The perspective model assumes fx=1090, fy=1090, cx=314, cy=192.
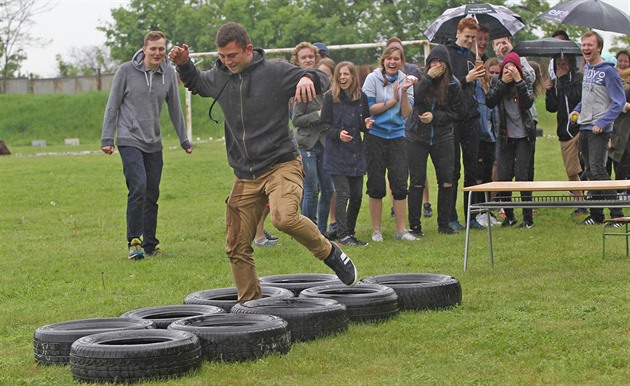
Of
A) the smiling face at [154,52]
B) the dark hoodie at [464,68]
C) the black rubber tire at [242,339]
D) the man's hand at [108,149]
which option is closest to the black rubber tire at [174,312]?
the black rubber tire at [242,339]

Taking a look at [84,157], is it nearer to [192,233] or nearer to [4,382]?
[192,233]

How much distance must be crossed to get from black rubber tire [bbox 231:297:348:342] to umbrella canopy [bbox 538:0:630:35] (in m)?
8.39

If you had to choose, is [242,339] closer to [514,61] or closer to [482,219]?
[514,61]

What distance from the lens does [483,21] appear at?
14281 millimetres

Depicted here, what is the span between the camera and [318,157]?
1299 centimetres

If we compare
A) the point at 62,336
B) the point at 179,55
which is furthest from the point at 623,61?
the point at 62,336

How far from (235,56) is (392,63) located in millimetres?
5090

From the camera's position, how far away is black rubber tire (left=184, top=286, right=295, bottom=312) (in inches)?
303

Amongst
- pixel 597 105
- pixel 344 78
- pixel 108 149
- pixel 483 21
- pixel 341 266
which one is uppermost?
pixel 483 21

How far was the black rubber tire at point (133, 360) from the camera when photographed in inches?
228

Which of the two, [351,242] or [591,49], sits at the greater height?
[591,49]

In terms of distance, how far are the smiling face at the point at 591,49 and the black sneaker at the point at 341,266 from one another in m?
5.83

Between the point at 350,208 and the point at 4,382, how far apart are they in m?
6.96

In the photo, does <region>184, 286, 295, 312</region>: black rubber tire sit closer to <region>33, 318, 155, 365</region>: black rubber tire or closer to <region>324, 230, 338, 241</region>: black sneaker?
<region>33, 318, 155, 365</region>: black rubber tire
